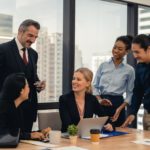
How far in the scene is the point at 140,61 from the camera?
336 centimetres

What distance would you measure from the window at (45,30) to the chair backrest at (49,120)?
0.85 m

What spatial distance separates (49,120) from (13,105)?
0.91m

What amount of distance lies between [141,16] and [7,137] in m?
3.81

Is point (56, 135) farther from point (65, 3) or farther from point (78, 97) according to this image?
point (65, 3)

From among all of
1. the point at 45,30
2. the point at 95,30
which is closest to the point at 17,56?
the point at 45,30

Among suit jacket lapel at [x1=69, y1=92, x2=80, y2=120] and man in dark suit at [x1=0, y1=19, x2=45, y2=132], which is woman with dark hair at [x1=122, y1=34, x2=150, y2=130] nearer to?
suit jacket lapel at [x1=69, y1=92, x2=80, y2=120]

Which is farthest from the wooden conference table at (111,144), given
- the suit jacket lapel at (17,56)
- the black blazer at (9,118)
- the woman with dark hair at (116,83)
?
the woman with dark hair at (116,83)

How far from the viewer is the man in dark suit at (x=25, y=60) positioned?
3182 mm

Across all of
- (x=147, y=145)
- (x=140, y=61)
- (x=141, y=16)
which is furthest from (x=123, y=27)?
(x=147, y=145)

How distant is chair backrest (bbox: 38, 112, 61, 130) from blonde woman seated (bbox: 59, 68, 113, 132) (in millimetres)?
301

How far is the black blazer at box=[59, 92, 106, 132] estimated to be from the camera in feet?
9.80

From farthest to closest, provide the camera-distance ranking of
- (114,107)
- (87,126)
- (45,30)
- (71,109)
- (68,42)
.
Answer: (68,42), (45,30), (114,107), (71,109), (87,126)

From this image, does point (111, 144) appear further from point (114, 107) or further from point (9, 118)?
point (114, 107)

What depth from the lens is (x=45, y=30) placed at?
424 centimetres
